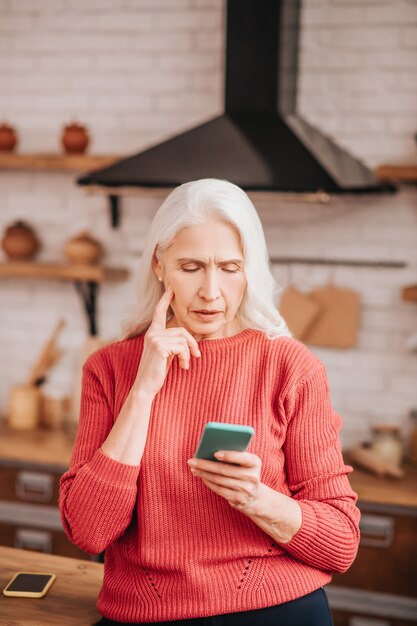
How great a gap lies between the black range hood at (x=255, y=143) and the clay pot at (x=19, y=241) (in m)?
0.60

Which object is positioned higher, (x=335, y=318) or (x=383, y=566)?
(x=335, y=318)

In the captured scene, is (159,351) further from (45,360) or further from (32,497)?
(45,360)

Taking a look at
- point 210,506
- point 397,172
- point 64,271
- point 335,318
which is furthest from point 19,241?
point 210,506

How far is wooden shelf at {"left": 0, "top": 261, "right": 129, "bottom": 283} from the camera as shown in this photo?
321 centimetres

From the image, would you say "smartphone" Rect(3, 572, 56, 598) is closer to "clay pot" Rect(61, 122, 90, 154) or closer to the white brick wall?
the white brick wall

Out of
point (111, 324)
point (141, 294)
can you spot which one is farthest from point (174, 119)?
point (141, 294)

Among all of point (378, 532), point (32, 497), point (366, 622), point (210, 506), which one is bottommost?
point (366, 622)

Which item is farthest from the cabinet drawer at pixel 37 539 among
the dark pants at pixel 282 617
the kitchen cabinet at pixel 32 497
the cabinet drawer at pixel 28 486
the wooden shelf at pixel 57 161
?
the dark pants at pixel 282 617

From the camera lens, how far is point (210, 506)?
139 cm

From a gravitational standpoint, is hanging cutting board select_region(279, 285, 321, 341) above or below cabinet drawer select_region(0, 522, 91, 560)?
above

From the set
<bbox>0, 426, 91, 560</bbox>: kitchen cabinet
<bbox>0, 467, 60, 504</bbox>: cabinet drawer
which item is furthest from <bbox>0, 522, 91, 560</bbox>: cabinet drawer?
<bbox>0, 467, 60, 504</bbox>: cabinet drawer

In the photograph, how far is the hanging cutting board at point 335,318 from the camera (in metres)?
3.09

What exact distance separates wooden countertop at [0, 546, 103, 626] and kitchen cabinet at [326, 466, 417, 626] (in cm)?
120

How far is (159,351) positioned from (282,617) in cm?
52
